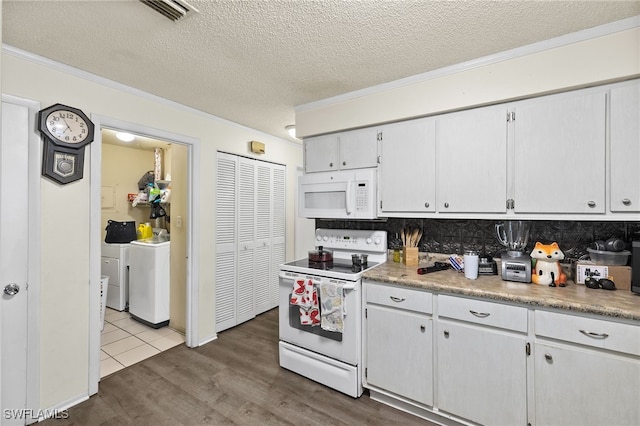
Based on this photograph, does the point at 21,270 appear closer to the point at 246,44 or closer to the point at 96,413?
the point at 96,413

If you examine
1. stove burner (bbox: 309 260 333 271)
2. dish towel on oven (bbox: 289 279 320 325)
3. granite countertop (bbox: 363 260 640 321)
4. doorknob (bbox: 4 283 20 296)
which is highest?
stove burner (bbox: 309 260 333 271)

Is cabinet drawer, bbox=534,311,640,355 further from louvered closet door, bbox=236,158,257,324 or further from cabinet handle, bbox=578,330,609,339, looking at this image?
louvered closet door, bbox=236,158,257,324

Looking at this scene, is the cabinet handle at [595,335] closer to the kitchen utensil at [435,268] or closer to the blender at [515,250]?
the blender at [515,250]

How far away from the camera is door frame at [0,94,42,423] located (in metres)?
2.06

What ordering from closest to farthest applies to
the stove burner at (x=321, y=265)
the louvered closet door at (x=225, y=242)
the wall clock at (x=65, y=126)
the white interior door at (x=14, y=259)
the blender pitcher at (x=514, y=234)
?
1. the white interior door at (x=14, y=259)
2. the wall clock at (x=65, y=126)
3. the blender pitcher at (x=514, y=234)
4. the stove burner at (x=321, y=265)
5. the louvered closet door at (x=225, y=242)

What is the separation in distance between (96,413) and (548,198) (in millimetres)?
3379

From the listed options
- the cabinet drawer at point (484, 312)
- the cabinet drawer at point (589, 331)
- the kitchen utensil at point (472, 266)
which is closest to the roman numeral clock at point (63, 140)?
the cabinet drawer at point (484, 312)

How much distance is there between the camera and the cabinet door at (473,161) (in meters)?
2.19

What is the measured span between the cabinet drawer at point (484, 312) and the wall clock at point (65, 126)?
2.74 metres

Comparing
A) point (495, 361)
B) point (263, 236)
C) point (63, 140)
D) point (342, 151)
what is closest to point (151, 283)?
point (263, 236)

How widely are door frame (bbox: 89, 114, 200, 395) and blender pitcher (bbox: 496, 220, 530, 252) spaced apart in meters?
2.71

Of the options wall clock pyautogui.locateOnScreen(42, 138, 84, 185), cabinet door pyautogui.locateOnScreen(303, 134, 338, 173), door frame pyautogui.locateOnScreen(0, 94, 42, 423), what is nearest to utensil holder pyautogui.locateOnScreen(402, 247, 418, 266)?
cabinet door pyautogui.locateOnScreen(303, 134, 338, 173)

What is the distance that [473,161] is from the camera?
2.28 m

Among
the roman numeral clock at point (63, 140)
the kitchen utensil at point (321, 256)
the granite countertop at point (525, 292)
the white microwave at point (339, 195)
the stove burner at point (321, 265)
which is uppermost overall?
the roman numeral clock at point (63, 140)
